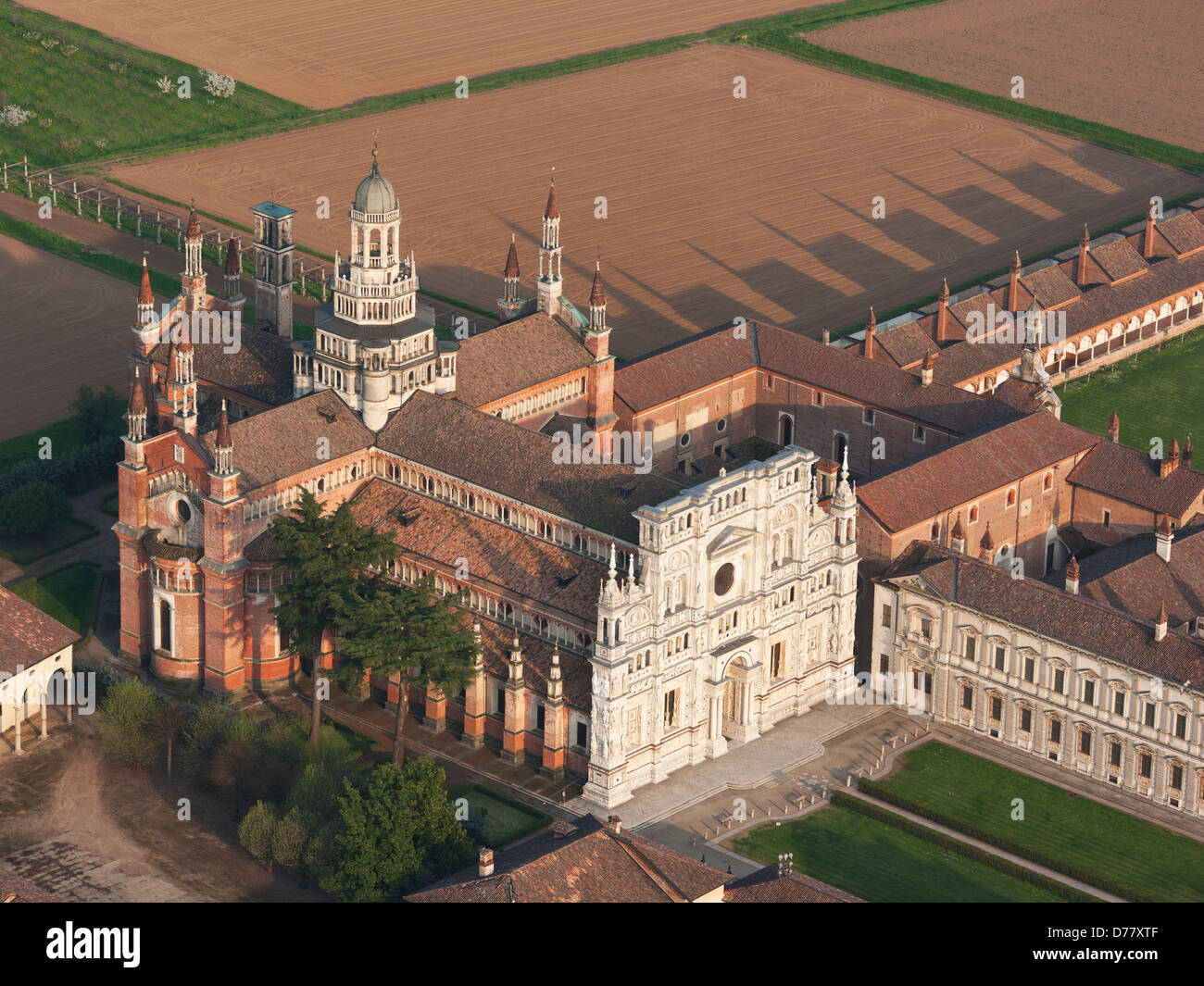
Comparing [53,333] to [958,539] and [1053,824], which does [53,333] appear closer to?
[958,539]

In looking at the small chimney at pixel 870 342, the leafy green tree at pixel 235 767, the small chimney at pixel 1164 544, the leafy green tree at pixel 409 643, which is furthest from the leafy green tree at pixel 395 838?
the small chimney at pixel 870 342

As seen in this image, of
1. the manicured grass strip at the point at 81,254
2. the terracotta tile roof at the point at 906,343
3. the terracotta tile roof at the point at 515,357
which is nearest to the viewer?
the terracotta tile roof at the point at 515,357

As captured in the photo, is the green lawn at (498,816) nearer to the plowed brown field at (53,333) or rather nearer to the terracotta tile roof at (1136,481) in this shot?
the terracotta tile roof at (1136,481)

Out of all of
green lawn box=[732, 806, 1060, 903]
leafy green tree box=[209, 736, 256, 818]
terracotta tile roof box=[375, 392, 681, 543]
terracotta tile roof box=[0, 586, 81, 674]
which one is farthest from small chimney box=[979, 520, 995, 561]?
terracotta tile roof box=[0, 586, 81, 674]

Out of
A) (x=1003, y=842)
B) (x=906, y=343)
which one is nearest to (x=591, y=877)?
(x=1003, y=842)

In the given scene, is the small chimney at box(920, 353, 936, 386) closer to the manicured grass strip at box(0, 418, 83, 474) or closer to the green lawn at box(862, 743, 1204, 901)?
the green lawn at box(862, 743, 1204, 901)
